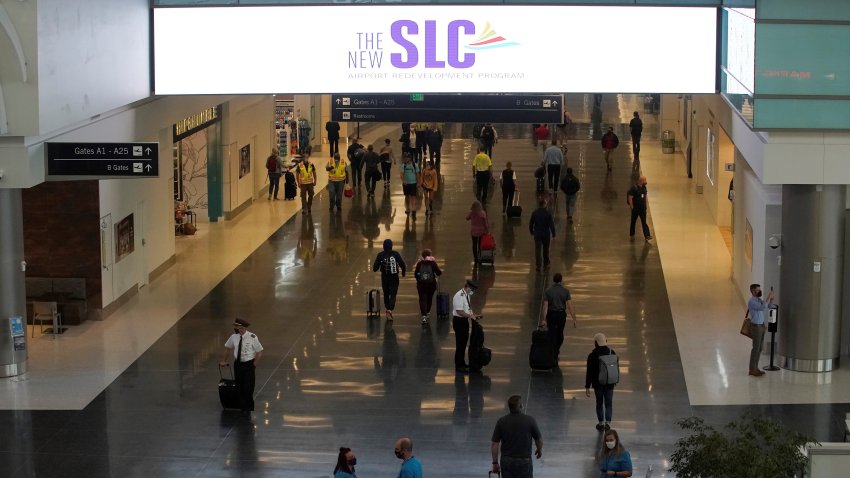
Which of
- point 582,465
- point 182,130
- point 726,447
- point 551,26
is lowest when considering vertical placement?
point 582,465

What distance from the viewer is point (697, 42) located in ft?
73.7

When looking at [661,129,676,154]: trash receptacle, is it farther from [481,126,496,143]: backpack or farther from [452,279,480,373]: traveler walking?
[452,279,480,373]: traveler walking

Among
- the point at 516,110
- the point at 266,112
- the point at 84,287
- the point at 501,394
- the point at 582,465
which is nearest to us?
the point at 582,465

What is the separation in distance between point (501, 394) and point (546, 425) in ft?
4.39

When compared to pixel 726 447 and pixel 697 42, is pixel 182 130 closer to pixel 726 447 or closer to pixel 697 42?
pixel 697 42

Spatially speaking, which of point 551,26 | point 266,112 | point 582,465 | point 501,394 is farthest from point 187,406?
point 266,112

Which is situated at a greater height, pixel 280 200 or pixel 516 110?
pixel 516 110

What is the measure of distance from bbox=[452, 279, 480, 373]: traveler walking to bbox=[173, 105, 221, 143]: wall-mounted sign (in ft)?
29.7

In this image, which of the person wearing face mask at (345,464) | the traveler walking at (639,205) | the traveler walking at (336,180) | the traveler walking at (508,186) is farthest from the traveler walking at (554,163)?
the person wearing face mask at (345,464)

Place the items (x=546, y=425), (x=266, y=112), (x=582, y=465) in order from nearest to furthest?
(x=582, y=465), (x=546, y=425), (x=266, y=112)

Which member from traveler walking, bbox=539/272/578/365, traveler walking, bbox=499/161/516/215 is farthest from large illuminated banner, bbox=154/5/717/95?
traveler walking, bbox=499/161/516/215

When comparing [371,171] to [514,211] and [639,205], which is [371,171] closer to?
[514,211]

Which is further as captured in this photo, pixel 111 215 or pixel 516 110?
pixel 516 110

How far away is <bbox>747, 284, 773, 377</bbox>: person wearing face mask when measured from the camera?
1888 centimetres
